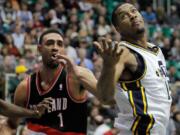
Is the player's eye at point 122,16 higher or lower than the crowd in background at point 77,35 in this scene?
higher

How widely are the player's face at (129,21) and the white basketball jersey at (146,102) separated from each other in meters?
0.25

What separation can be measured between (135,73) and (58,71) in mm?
1915

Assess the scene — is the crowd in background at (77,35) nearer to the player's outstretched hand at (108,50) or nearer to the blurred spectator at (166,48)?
the blurred spectator at (166,48)

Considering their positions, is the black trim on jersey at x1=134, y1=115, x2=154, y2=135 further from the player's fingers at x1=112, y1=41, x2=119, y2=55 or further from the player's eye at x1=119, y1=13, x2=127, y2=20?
the player's fingers at x1=112, y1=41, x2=119, y2=55

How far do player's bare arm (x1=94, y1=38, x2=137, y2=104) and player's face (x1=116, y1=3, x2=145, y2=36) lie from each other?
0.35m

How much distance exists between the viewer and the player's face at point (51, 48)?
25.1 ft

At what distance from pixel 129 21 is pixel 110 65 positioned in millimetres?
1241

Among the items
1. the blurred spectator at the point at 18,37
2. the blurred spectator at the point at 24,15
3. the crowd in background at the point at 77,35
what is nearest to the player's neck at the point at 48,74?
the crowd in background at the point at 77,35

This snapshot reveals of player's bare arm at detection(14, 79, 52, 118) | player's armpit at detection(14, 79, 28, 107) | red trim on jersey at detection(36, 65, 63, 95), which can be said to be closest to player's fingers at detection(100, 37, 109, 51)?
player's bare arm at detection(14, 79, 52, 118)

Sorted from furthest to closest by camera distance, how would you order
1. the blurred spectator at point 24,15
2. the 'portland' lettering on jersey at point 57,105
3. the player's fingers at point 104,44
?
the blurred spectator at point 24,15 < the 'portland' lettering on jersey at point 57,105 < the player's fingers at point 104,44

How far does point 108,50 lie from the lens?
16.6 ft

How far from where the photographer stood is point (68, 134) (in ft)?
24.8

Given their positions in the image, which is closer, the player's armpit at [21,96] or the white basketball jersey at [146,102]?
the white basketball jersey at [146,102]

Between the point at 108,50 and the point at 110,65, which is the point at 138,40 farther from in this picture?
the point at 108,50
